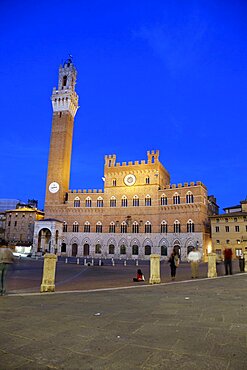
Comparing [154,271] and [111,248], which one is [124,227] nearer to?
[111,248]

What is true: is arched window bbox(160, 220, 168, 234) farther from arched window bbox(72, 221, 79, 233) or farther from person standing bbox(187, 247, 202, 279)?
person standing bbox(187, 247, 202, 279)

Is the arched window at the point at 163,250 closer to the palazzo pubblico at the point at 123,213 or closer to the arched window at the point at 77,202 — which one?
the palazzo pubblico at the point at 123,213

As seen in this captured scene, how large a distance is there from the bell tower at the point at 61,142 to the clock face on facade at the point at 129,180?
513 inches

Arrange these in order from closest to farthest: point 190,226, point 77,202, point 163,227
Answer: point 190,226
point 163,227
point 77,202

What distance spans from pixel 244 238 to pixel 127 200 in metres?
20.5

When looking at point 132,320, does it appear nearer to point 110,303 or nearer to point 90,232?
point 110,303

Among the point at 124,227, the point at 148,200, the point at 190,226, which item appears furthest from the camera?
the point at 124,227

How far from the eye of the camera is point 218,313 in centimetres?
562

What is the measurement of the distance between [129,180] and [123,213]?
6.29 meters

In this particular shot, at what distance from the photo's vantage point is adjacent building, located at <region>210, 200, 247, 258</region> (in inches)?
1598

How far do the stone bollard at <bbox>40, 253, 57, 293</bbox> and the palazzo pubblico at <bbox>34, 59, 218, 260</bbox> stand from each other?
36.4 m

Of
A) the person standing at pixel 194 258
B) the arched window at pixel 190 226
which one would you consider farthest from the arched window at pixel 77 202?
the person standing at pixel 194 258

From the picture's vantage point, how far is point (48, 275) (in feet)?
30.9

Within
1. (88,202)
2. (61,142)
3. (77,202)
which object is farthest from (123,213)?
(61,142)
